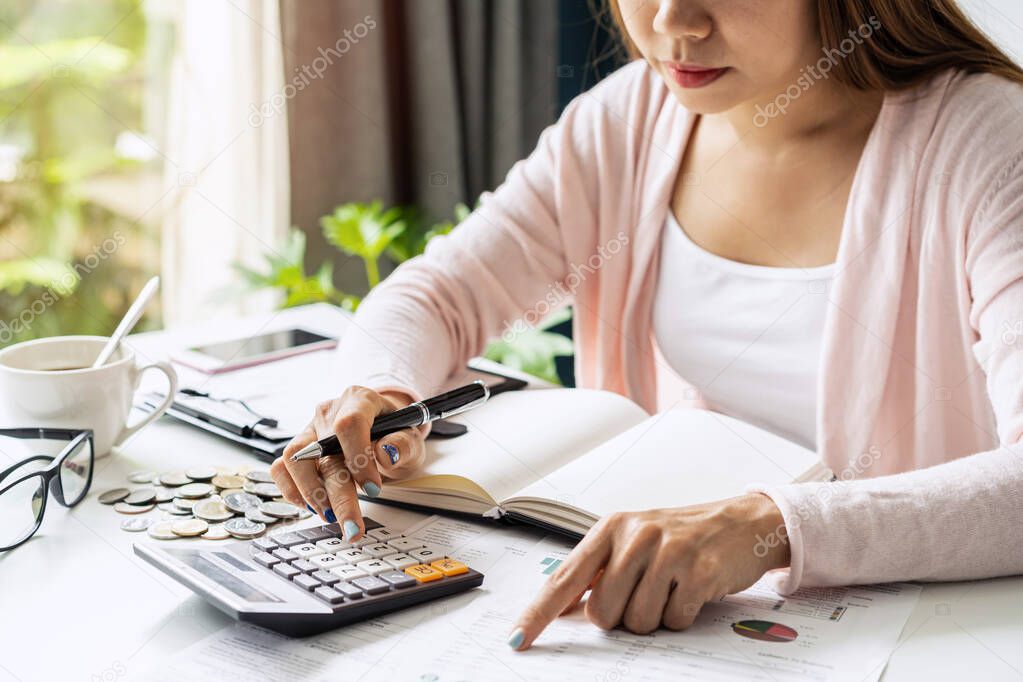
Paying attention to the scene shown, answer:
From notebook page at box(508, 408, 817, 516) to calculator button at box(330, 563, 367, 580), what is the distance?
0.55ft

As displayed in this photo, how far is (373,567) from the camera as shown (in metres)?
0.83

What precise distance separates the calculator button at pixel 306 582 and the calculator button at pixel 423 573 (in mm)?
75

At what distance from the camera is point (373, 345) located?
1.26m

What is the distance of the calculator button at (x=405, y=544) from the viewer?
2.88 feet

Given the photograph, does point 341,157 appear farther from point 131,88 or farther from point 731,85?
point 731,85

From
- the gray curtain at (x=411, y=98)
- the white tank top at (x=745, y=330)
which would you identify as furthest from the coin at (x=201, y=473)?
the gray curtain at (x=411, y=98)

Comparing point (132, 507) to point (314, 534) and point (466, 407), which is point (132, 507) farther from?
point (466, 407)

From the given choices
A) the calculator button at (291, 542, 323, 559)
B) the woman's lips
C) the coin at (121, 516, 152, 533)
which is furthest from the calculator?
the woman's lips

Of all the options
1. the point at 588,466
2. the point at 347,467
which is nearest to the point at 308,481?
the point at 347,467

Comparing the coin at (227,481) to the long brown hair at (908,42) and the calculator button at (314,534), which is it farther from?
the long brown hair at (908,42)

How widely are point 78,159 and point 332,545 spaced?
6.38ft

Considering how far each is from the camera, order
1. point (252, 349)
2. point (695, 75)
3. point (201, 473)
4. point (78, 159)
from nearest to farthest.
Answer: point (201, 473)
point (695, 75)
point (252, 349)
point (78, 159)

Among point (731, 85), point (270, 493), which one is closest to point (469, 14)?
point (731, 85)

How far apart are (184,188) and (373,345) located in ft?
5.24
